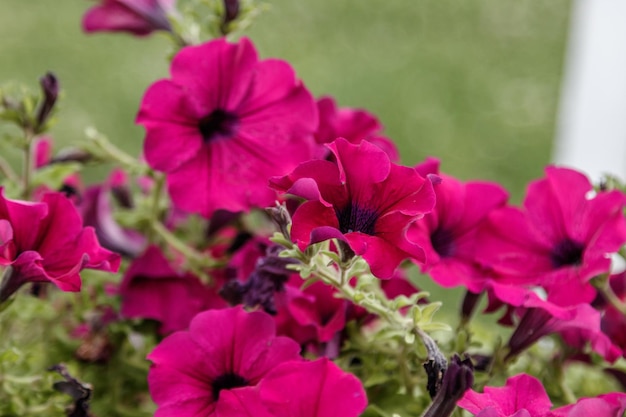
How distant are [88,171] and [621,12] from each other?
187 cm

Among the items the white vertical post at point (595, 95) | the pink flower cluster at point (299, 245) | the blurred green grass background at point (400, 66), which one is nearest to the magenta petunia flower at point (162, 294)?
the pink flower cluster at point (299, 245)

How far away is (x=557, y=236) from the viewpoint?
0.68 m

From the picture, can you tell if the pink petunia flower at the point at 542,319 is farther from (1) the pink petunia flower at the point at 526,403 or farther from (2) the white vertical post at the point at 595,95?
(2) the white vertical post at the point at 595,95

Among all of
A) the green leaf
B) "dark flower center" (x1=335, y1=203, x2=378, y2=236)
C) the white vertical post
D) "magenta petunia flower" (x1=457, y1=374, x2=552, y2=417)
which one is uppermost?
"dark flower center" (x1=335, y1=203, x2=378, y2=236)

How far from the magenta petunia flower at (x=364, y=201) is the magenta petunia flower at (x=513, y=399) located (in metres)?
0.09

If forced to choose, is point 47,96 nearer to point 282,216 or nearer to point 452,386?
point 282,216

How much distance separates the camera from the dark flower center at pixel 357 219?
1.75 feet

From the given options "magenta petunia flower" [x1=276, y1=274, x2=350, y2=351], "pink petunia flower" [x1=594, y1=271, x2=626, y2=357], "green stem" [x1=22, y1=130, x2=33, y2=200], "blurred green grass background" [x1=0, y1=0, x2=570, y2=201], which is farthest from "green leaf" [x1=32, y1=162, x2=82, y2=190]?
"blurred green grass background" [x1=0, y1=0, x2=570, y2=201]

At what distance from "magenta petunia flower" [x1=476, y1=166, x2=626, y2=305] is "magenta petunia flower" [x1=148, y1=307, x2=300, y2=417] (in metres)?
0.18

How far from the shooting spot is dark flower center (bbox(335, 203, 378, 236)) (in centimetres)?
53

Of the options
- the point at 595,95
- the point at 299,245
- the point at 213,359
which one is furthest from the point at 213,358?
the point at 595,95

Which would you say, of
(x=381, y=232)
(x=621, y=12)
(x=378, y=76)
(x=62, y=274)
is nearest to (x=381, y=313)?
(x=381, y=232)

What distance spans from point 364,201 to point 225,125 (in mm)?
202

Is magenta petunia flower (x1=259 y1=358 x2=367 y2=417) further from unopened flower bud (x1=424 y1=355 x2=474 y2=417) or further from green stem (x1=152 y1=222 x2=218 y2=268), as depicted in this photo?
green stem (x1=152 y1=222 x2=218 y2=268)
